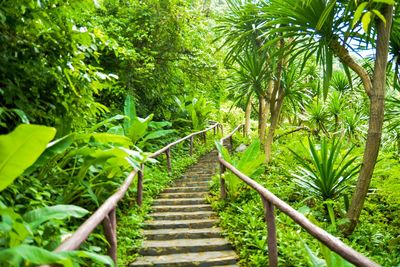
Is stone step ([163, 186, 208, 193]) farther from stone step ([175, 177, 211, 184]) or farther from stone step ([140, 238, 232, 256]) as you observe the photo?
stone step ([140, 238, 232, 256])

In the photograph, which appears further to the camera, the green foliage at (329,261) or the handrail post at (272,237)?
the handrail post at (272,237)

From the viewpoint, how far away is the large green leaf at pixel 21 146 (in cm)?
171

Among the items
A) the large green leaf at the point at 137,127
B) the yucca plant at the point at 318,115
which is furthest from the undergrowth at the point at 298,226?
the yucca plant at the point at 318,115

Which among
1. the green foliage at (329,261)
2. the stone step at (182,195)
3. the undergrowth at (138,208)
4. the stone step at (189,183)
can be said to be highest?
the green foliage at (329,261)

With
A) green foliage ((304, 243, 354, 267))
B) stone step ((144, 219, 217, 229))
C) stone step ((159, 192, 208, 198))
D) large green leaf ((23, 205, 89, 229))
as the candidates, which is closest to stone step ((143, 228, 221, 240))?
stone step ((144, 219, 217, 229))

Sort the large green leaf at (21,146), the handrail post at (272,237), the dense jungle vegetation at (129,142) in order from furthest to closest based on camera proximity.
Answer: the handrail post at (272,237) < the dense jungle vegetation at (129,142) < the large green leaf at (21,146)

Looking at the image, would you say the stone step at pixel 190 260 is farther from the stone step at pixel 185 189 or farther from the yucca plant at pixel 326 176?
the stone step at pixel 185 189

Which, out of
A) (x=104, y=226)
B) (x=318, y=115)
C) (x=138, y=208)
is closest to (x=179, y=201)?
(x=138, y=208)

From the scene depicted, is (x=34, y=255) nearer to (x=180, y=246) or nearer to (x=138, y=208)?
(x=180, y=246)

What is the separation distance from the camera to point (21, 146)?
1756 millimetres

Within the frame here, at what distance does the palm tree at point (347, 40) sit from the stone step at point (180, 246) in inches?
Answer: 60.3

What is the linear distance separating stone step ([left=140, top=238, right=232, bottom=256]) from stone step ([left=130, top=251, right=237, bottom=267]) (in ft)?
0.27

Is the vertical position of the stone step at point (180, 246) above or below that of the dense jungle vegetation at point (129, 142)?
below

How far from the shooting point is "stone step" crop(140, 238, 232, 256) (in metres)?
3.62
